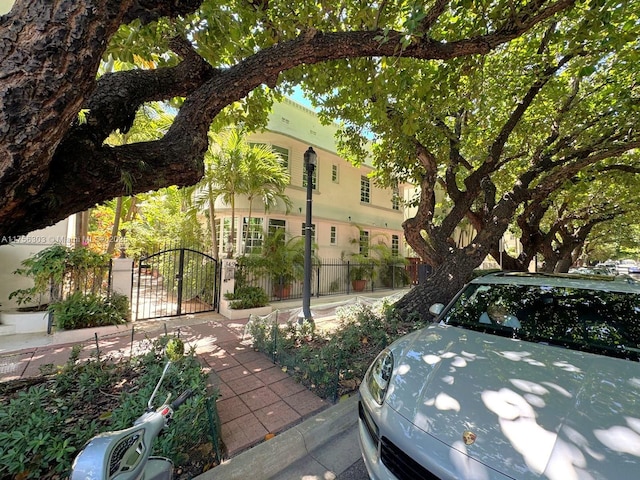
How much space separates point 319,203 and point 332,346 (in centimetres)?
859

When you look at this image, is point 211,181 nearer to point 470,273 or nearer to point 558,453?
point 470,273

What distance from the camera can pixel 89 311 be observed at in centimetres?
531

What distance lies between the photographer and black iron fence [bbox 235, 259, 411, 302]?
907 centimetres

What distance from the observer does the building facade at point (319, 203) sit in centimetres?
1013

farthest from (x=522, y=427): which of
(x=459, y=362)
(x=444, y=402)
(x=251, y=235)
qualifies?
(x=251, y=235)

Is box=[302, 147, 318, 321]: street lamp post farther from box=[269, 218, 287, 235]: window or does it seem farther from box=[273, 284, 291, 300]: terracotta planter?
box=[269, 218, 287, 235]: window

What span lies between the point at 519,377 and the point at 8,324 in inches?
331

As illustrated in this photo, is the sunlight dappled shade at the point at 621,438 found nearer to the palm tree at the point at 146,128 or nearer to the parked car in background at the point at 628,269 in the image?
the palm tree at the point at 146,128

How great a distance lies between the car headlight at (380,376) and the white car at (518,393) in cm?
1

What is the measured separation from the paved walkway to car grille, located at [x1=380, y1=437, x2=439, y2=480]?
1.33m

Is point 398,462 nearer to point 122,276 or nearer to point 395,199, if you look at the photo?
point 122,276

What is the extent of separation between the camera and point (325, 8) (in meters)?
4.47

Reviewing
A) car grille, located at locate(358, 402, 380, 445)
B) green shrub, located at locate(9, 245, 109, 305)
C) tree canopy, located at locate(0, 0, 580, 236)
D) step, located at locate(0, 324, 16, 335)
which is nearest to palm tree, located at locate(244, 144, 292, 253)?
tree canopy, located at locate(0, 0, 580, 236)

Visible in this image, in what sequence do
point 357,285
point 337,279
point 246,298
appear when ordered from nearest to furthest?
point 246,298 → point 337,279 → point 357,285
